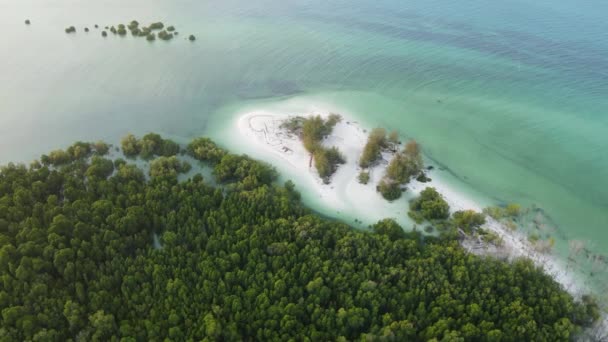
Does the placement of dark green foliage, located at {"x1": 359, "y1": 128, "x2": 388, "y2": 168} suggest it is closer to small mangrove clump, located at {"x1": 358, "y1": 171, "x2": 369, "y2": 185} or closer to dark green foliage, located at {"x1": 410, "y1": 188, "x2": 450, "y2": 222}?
small mangrove clump, located at {"x1": 358, "y1": 171, "x2": 369, "y2": 185}

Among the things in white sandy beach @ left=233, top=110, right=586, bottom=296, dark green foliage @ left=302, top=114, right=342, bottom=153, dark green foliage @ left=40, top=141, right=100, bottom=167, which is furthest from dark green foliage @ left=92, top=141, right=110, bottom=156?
dark green foliage @ left=302, top=114, right=342, bottom=153

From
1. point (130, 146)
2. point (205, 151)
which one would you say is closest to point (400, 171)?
point (205, 151)

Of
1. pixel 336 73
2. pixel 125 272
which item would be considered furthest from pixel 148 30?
pixel 125 272

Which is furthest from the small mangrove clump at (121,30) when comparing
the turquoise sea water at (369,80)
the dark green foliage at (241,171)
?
the dark green foliage at (241,171)

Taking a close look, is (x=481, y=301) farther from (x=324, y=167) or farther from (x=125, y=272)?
(x=125, y=272)

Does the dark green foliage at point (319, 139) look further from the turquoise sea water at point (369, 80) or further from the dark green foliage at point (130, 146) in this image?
the dark green foliage at point (130, 146)

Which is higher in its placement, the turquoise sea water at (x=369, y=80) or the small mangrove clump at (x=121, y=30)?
the small mangrove clump at (x=121, y=30)

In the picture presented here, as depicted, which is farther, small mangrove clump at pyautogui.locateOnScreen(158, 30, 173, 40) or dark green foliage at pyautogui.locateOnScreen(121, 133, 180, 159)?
small mangrove clump at pyautogui.locateOnScreen(158, 30, 173, 40)
